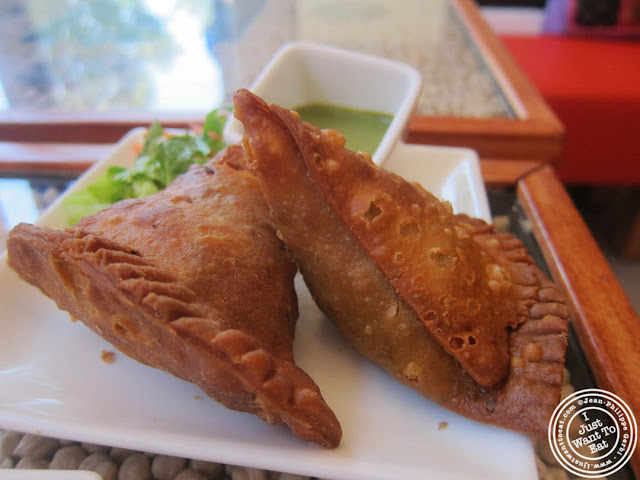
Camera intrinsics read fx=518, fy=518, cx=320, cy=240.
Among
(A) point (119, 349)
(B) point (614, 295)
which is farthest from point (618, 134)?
(A) point (119, 349)

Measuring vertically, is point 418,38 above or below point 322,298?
below

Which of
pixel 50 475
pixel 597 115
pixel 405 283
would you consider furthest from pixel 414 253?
pixel 597 115

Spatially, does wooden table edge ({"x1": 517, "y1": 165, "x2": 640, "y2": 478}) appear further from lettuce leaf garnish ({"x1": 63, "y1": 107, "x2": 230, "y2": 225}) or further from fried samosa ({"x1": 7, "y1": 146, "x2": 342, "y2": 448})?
lettuce leaf garnish ({"x1": 63, "y1": 107, "x2": 230, "y2": 225})

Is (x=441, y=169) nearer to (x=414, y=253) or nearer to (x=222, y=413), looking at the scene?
(x=414, y=253)

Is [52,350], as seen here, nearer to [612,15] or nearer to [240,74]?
[240,74]

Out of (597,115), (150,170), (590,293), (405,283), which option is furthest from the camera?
(597,115)

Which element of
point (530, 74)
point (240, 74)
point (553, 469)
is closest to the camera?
point (553, 469)

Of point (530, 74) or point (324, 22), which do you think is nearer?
point (530, 74)

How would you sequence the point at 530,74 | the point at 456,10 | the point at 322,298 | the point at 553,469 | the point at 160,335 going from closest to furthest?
the point at 160,335
the point at 553,469
the point at 322,298
the point at 530,74
the point at 456,10
